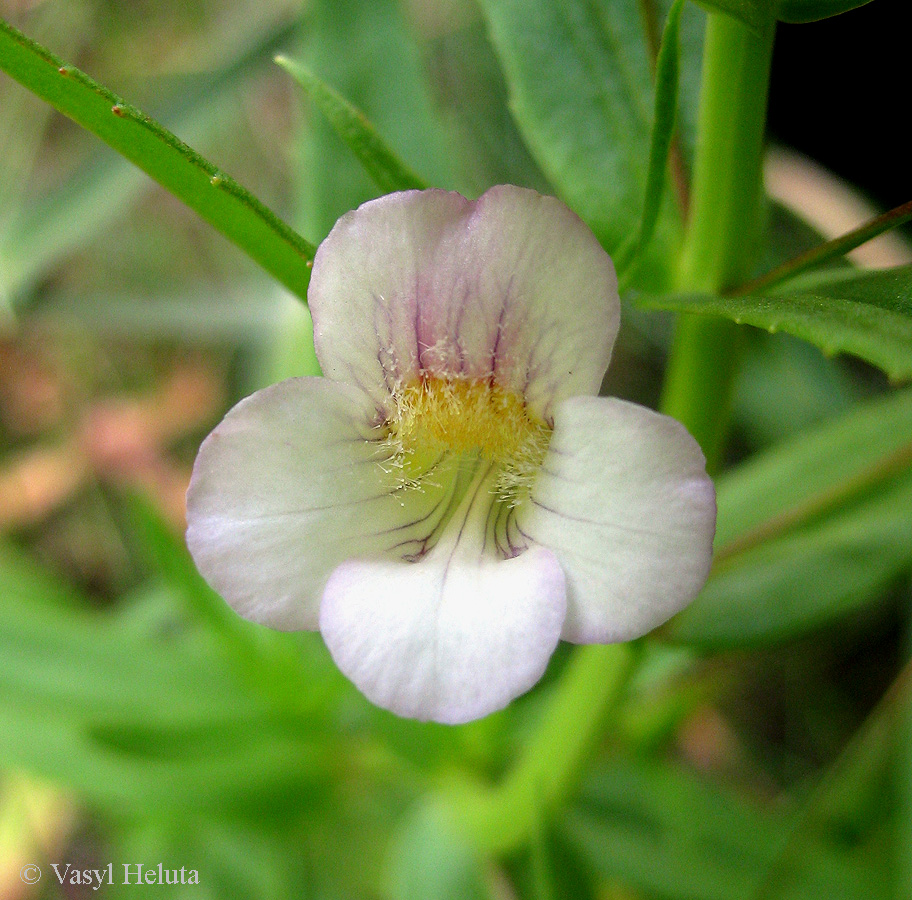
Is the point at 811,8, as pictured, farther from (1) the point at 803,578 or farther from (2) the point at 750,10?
(1) the point at 803,578

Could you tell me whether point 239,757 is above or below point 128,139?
below

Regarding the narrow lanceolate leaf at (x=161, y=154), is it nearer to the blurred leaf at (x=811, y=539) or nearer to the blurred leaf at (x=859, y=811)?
the blurred leaf at (x=811, y=539)

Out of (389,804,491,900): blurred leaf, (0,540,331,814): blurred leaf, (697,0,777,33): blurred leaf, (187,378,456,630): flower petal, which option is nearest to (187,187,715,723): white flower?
(187,378,456,630): flower petal

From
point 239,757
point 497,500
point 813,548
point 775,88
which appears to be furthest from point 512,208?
point 775,88

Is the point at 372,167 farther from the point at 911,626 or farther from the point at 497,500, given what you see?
the point at 911,626

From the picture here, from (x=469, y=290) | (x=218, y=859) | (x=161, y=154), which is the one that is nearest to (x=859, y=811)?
(x=218, y=859)

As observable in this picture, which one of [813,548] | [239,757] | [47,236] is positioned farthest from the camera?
[47,236]

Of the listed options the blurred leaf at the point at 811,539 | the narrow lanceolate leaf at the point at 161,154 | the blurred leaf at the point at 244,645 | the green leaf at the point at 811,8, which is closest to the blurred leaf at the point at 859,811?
the blurred leaf at the point at 811,539
